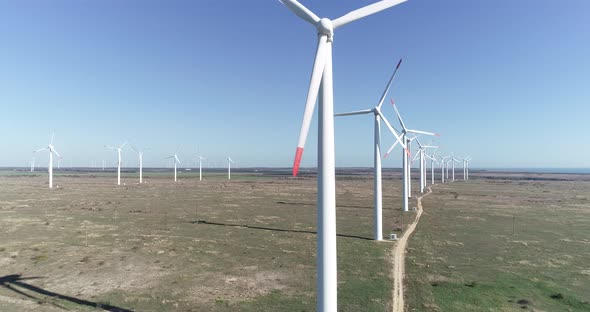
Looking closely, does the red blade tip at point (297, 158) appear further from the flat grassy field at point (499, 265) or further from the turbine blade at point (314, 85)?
the flat grassy field at point (499, 265)

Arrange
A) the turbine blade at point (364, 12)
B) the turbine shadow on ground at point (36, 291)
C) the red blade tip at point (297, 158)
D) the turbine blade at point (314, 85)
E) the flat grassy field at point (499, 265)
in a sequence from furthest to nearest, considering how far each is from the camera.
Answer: the flat grassy field at point (499, 265)
the turbine shadow on ground at point (36, 291)
the turbine blade at point (364, 12)
the turbine blade at point (314, 85)
the red blade tip at point (297, 158)

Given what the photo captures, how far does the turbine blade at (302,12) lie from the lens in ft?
63.5

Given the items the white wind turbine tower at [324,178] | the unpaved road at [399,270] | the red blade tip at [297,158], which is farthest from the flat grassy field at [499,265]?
the red blade tip at [297,158]

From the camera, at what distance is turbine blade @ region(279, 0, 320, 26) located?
19344 millimetres

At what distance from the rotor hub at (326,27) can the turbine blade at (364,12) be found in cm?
84

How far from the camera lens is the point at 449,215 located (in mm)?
65188

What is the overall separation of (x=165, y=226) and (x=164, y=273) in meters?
23.8

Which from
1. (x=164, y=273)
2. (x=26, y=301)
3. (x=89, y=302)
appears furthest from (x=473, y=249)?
(x=26, y=301)

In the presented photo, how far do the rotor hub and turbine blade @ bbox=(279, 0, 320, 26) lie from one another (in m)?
0.61

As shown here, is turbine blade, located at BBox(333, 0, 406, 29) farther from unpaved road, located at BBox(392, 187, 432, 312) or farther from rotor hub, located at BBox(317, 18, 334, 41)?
unpaved road, located at BBox(392, 187, 432, 312)

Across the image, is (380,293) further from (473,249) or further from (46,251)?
(46,251)

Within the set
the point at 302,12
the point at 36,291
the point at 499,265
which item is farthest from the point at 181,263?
the point at 499,265

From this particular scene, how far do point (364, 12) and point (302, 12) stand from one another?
4025 mm

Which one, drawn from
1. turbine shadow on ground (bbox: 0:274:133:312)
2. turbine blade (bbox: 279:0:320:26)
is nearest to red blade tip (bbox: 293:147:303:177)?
turbine blade (bbox: 279:0:320:26)
